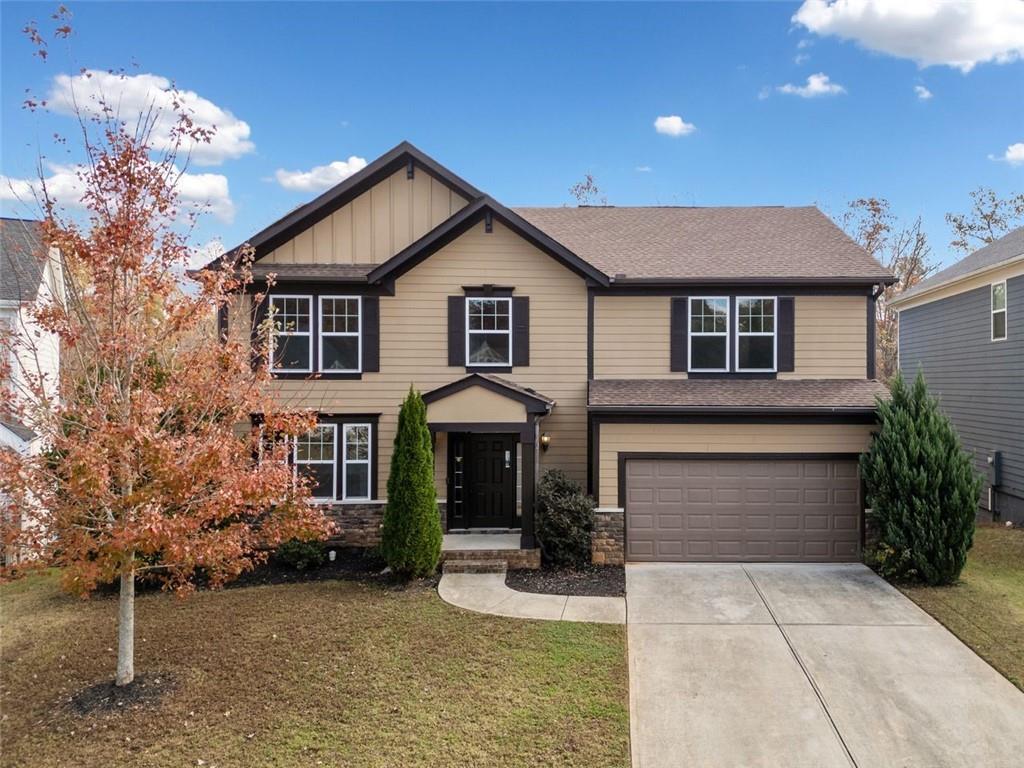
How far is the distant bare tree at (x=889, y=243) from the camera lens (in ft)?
89.9

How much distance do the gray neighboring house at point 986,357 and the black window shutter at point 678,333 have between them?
7140 millimetres

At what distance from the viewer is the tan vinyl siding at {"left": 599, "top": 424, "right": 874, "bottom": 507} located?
35.1 feet

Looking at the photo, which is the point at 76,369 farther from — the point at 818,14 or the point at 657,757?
the point at 818,14

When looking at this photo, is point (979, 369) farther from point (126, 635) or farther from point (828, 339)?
point (126, 635)

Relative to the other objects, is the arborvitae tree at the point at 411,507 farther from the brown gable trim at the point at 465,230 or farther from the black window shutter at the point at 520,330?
the brown gable trim at the point at 465,230

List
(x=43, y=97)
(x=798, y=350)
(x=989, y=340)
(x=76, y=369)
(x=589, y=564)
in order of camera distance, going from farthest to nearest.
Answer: (x=989, y=340) < (x=798, y=350) < (x=589, y=564) < (x=76, y=369) < (x=43, y=97)

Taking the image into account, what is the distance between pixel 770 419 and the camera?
35.2 feet

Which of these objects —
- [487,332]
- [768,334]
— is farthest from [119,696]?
[768,334]

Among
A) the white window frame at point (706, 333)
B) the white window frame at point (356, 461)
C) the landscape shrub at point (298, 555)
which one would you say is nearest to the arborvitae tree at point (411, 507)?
the landscape shrub at point (298, 555)

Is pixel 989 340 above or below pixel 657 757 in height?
above

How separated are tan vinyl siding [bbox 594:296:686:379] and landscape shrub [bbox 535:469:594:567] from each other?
8.79ft

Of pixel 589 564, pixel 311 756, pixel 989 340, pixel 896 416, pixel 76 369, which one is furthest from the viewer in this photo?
pixel 989 340

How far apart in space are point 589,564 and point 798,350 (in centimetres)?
593

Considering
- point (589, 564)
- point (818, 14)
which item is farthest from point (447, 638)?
point (818, 14)
